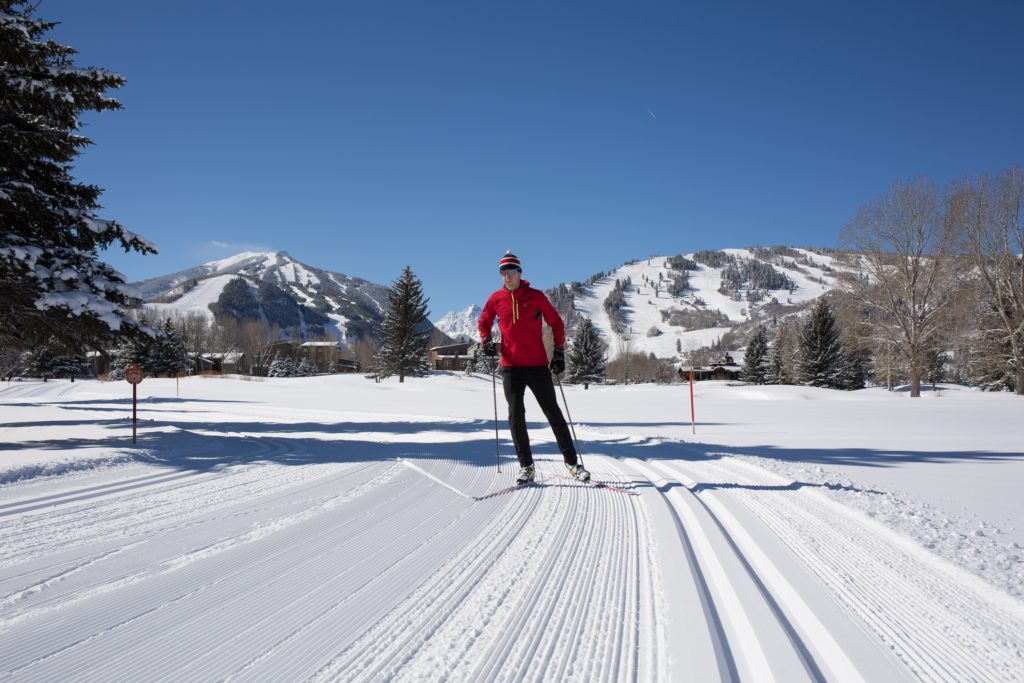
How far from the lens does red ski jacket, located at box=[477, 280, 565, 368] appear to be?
163 inches

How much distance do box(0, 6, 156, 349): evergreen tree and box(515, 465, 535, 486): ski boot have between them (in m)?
6.09

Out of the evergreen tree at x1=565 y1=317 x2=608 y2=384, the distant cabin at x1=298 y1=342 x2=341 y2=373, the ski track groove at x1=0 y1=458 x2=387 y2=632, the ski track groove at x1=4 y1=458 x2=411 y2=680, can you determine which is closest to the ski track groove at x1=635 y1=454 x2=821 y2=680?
the ski track groove at x1=4 y1=458 x2=411 y2=680

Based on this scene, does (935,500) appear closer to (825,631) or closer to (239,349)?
(825,631)

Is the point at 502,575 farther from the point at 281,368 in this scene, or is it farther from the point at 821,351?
the point at 281,368

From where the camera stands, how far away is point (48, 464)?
4465 mm

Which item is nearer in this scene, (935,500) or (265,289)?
(935,500)

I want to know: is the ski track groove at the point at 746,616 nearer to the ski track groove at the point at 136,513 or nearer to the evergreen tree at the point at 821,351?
the ski track groove at the point at 136,513

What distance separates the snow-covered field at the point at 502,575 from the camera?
56.2 inches

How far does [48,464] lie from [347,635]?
473 centimetres

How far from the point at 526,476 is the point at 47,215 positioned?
7.74 metres

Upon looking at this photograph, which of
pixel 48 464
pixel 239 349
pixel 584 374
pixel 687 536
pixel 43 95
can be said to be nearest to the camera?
pixel 687 536

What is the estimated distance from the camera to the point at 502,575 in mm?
2061

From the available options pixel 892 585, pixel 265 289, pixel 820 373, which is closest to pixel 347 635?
pixel 892 585

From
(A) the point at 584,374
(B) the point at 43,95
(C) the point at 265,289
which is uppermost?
(C) the point at 265,289
